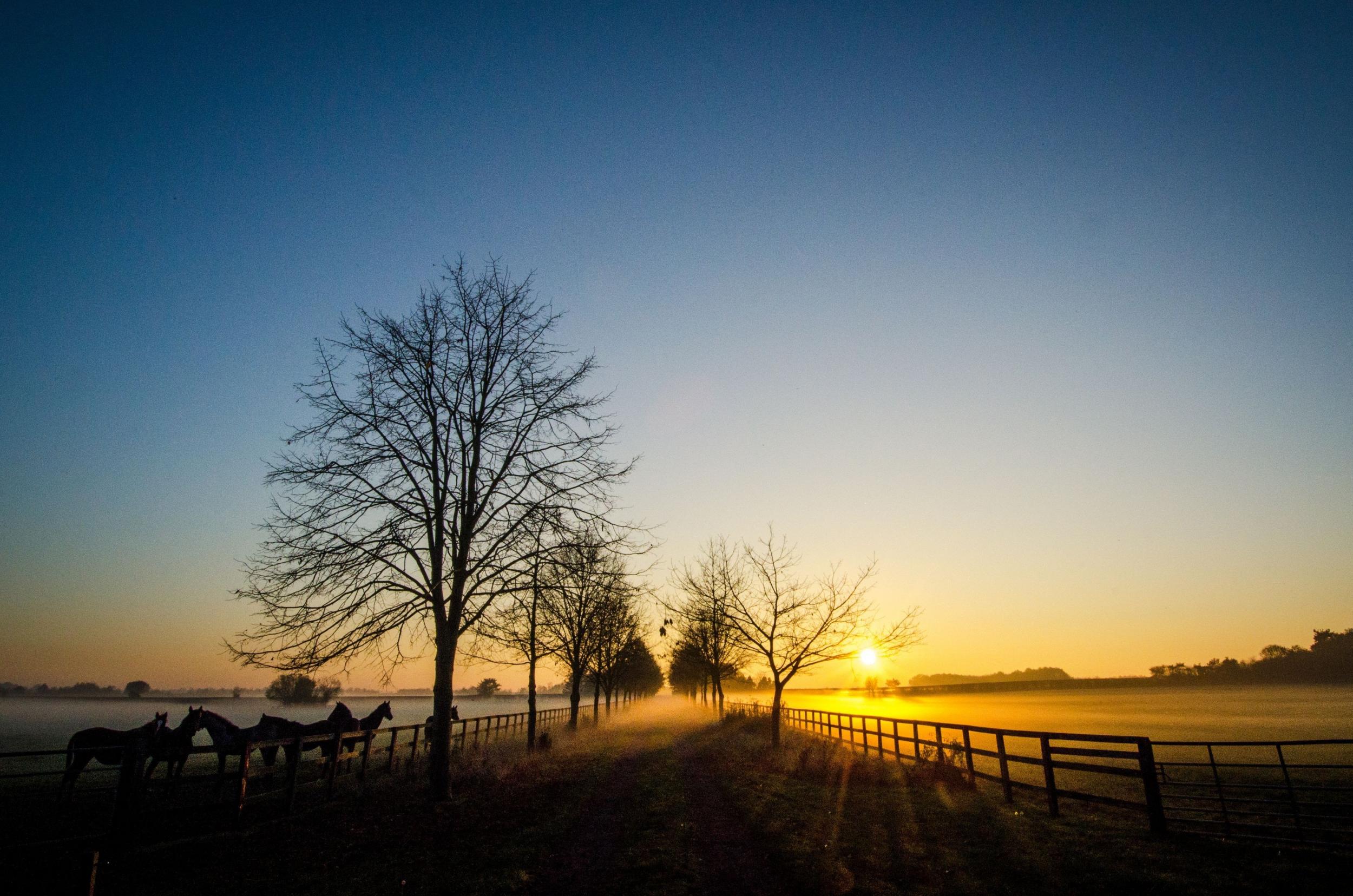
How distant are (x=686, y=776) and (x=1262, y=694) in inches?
3704

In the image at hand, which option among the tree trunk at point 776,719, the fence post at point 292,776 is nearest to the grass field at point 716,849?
the fence post at point 292,776

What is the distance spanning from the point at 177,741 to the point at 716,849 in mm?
12187

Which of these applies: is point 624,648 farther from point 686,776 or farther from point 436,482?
point 436,482

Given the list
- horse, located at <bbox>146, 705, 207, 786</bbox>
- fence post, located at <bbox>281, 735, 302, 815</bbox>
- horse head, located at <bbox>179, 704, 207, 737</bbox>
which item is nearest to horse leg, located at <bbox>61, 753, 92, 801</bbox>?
horse, located at <bbox>146, 705, 207, 786</bbox>

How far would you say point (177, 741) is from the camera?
12602 mm

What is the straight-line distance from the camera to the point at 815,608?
20547 mm

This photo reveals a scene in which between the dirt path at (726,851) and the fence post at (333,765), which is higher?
the fence post at (333,765)

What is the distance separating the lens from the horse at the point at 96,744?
10.4 meters

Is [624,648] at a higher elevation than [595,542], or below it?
below

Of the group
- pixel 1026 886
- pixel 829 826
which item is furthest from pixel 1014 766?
pixel 1026 886

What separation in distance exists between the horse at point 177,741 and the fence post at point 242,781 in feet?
12.4

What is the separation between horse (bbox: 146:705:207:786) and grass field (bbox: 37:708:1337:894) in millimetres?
3946

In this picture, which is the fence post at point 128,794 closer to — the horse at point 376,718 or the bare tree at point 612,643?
the horse at point 376,718

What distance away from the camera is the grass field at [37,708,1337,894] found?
6617mm
